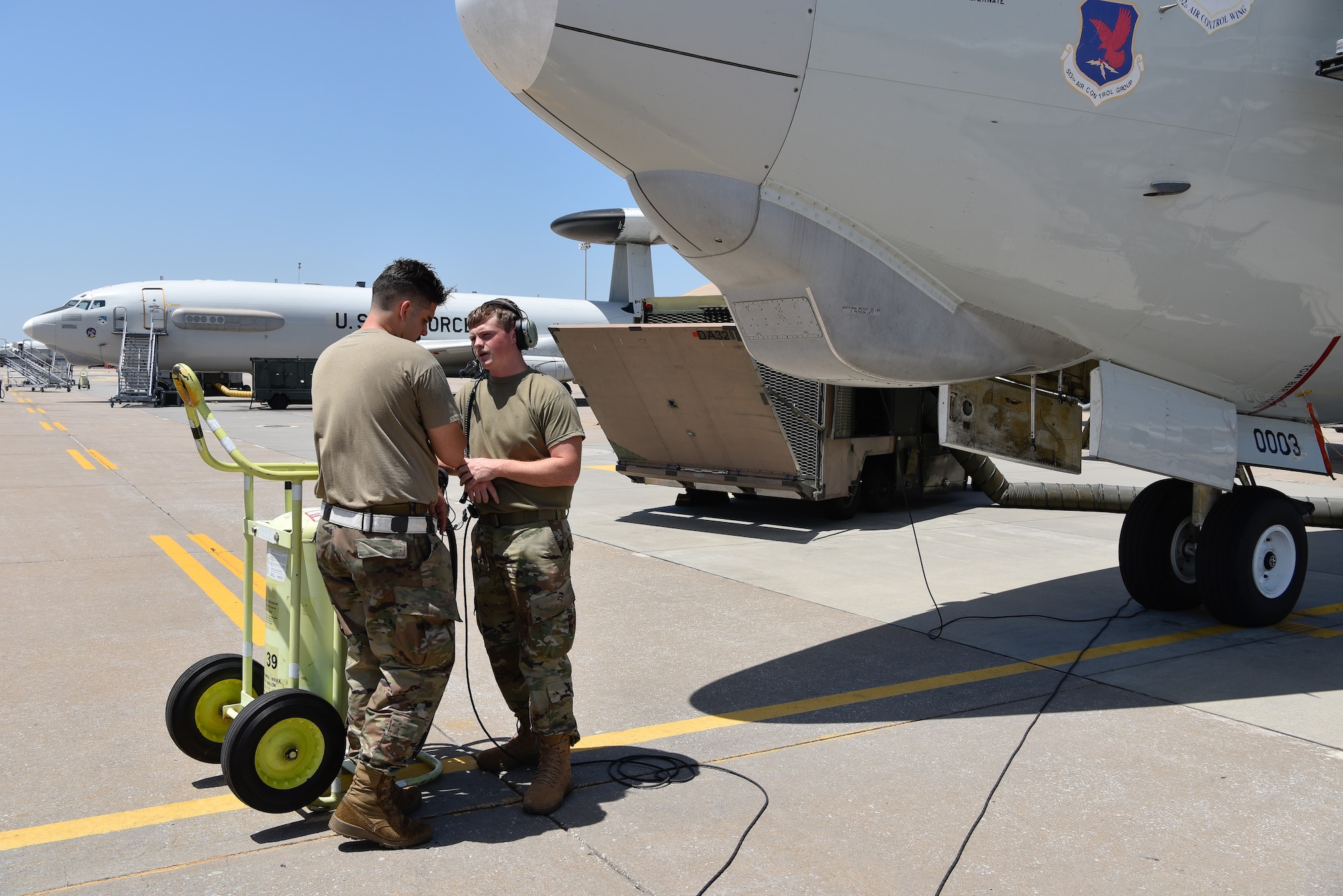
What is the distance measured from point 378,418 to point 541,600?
913 mm

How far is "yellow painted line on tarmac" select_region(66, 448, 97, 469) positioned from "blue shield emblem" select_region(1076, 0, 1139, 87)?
50.5 ft

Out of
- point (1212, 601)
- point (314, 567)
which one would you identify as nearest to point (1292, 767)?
point (1212, 601)

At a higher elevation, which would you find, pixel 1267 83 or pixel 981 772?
pixel 1267 83

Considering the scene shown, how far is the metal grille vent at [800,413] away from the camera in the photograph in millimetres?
9836

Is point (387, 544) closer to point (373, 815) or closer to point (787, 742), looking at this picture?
point (373, 815)

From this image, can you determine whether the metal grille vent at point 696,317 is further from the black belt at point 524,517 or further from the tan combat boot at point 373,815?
the tan combat boot at point 373,815

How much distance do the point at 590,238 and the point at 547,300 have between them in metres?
4.06

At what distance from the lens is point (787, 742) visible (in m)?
4.48

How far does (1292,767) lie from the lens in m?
4.21

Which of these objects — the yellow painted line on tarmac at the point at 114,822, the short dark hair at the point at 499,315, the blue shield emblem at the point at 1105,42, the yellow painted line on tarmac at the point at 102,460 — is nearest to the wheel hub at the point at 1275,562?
the blue shield emblem at the point at 1105,42

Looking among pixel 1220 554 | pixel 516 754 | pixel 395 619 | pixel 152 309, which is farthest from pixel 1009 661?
Answer: pixel 152 309

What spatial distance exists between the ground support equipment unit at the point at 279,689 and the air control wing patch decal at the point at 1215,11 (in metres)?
4.69

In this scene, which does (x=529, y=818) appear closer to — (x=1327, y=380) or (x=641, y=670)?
(x=641, y=670)

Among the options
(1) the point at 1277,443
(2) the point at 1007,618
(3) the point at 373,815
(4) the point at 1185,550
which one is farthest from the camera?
(4) the point at 1185,550
